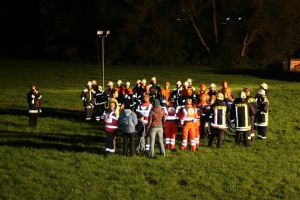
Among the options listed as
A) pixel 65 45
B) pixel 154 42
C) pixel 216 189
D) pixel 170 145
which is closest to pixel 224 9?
pixel 154 42

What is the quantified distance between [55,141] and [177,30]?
47682 millimetres

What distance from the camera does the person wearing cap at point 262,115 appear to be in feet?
61.5

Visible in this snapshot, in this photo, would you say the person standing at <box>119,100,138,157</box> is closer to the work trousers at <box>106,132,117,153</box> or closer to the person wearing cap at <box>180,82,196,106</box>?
the work trousers at <box>106,132,117,153</box>

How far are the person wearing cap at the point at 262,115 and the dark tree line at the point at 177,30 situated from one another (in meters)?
42.0

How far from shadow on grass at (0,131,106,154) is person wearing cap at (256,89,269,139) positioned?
19.1ft

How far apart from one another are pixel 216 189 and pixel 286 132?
893cm

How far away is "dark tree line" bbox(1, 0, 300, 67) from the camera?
60.7 m

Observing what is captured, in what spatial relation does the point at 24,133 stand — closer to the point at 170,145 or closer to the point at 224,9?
the point at 170,145

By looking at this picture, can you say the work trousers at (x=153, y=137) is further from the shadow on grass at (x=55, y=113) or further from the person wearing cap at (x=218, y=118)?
the shadow on grass at (x=55, y=113)

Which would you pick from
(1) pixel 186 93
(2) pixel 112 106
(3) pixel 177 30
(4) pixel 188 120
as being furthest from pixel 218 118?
(3) pixel 177 30

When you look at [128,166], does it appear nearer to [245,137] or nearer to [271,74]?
[245,137]

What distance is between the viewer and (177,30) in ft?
212

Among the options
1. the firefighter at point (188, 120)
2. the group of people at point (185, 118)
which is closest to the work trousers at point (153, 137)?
the group of people at point (185, 118)

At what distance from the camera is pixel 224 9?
2438 inches
